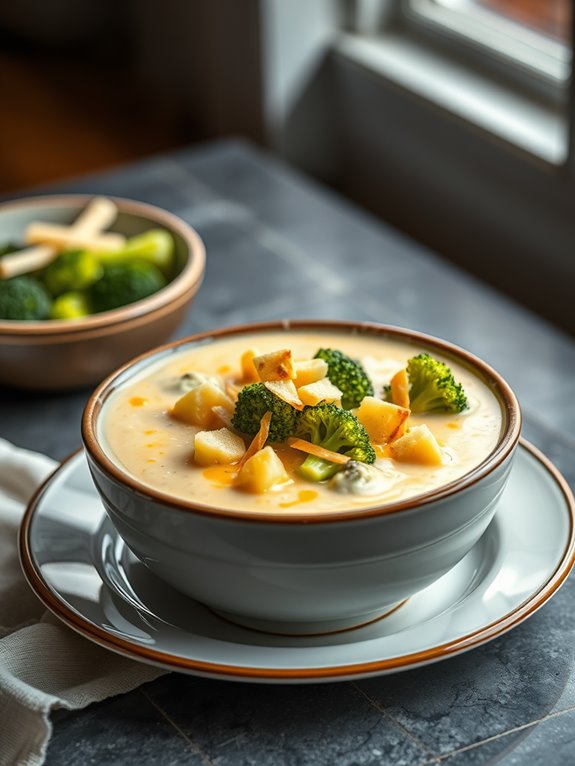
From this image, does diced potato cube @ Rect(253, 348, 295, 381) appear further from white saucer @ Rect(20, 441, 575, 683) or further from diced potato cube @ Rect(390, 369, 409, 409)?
white saucer @ Rect(20, 441, 575, 683)

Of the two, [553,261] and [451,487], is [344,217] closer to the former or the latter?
[553,261]

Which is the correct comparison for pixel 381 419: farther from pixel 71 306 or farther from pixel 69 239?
pixel 69 239

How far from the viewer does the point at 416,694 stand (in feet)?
2.92

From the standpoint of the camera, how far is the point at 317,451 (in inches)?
34.6

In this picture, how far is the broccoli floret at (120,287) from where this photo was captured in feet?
4.61

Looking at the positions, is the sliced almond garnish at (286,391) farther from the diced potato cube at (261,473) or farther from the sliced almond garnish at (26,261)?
the sliced almond garnish at (26,261)

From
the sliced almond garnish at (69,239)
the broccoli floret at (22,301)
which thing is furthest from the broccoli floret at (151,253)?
the broccoli floret at (22,301)

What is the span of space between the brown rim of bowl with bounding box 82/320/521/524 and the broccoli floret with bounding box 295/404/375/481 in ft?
0.19

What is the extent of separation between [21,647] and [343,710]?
27 centimetres

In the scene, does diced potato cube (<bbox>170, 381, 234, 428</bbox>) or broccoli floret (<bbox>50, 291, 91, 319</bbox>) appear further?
broccoli floret (<bbox>50, 291, 91, 319</bbox>)

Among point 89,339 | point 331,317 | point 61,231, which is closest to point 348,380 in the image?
point 89,339

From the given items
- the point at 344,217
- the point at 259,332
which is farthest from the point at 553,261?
the point at 259,332

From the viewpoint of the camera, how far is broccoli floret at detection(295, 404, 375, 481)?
2.86 ft

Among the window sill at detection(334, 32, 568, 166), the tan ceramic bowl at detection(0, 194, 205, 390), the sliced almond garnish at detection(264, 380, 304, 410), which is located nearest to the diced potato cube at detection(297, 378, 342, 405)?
the sliced almond garnish at detection(264, 380, 304, 410)
